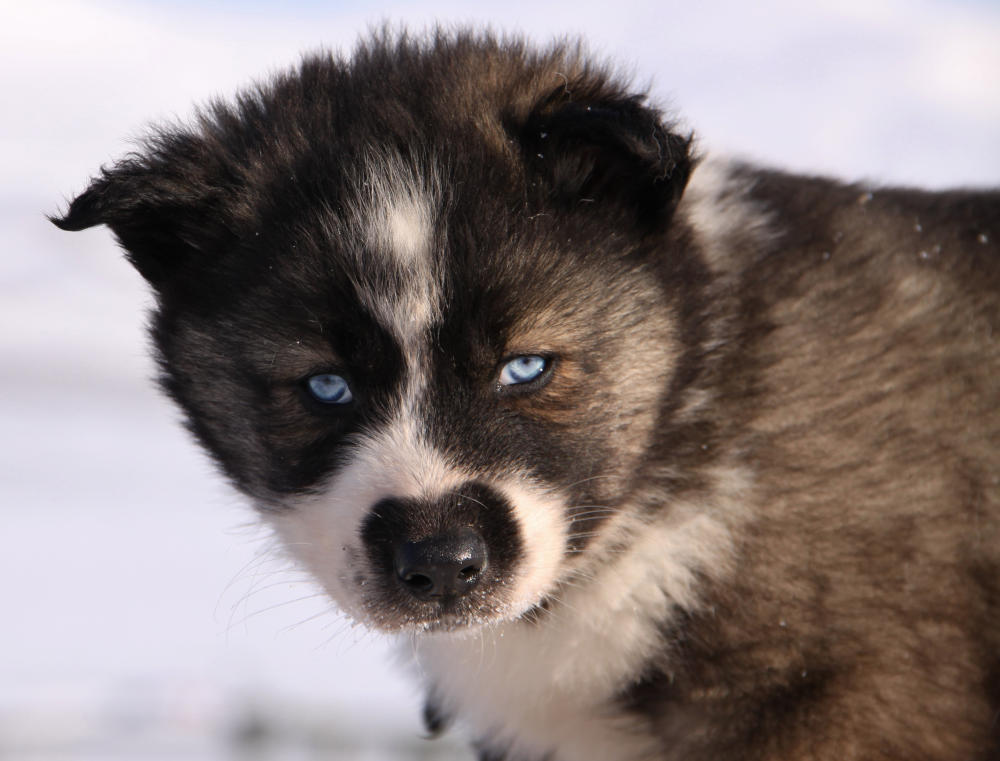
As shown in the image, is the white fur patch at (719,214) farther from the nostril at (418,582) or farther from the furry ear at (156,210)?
the furry ear at (156,210)

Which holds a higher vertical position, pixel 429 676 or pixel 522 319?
pixel 522 319

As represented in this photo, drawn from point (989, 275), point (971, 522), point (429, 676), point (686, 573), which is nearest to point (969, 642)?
point (971, 522)

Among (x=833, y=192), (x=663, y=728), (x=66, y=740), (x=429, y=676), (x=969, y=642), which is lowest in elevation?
Result: (x=66, y=740)

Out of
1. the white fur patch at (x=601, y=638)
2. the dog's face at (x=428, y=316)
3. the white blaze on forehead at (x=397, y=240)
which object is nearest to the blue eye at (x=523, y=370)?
the dog's face at (x=428, y=316)

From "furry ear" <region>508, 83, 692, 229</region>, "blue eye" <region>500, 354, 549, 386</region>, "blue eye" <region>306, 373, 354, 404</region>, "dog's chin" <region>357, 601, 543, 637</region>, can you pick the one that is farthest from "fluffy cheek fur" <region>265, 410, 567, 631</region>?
"furry ear" <region>508, 83, 692, 229</region>

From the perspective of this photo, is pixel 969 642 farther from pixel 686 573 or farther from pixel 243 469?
pixel 243 469

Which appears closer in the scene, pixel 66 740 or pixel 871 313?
pixel 871 313
